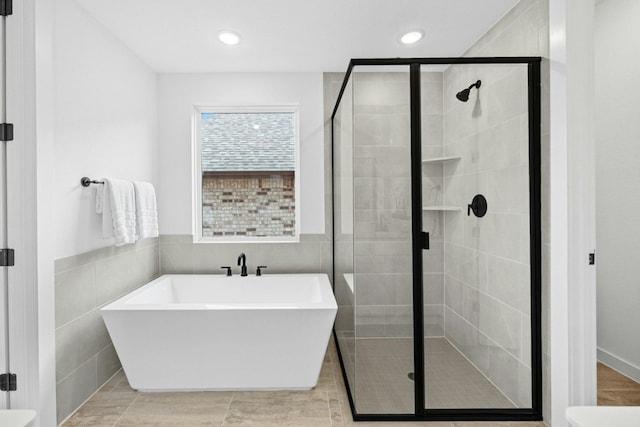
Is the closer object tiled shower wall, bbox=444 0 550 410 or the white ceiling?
tiled shower wall, bbox=444 0 550 410

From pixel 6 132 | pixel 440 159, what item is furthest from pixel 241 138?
pixel 440 159

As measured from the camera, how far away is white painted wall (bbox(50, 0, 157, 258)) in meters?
2.22

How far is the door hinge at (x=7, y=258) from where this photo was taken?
6.30 feet

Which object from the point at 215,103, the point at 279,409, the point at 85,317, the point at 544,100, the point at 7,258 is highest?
the point at 215,103

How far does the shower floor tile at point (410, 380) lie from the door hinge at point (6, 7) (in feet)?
8.11

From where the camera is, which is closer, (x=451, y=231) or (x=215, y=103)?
(x=451, y=231)

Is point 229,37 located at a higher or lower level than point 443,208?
higher

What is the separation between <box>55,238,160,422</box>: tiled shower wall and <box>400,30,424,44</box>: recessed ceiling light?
8.42 feet

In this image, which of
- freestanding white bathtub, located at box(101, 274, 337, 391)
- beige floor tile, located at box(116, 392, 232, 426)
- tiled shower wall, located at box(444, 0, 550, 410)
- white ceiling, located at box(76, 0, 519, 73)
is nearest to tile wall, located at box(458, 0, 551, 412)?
tiled shower wall, located at box(444, 0, 550, 410)

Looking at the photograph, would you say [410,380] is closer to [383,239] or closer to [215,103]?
[383,239]

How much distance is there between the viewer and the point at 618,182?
2.70m

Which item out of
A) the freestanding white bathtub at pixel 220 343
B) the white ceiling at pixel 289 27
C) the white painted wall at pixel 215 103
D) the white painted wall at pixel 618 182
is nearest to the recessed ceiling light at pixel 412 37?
the white ceiling at pixel 289 27

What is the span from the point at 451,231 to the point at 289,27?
5.68 feet

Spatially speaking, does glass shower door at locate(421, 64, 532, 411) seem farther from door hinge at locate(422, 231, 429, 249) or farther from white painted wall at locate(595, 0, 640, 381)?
white painted wall at locate(595, 0, 640, 381)
